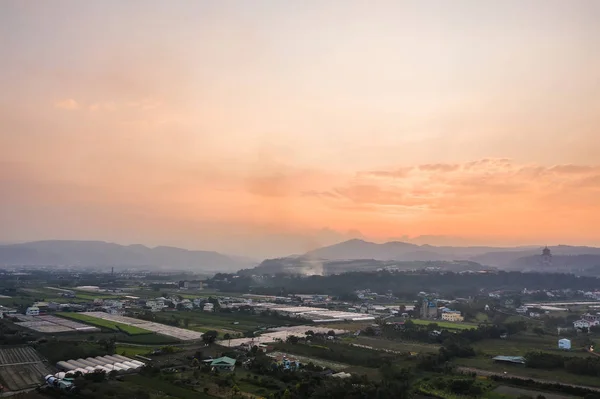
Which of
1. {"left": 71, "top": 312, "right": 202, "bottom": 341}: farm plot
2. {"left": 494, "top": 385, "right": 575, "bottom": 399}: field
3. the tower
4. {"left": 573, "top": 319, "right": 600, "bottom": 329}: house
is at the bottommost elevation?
{"left": 71, "top": 312, "right": 202, "bottom": 341}: farm plot

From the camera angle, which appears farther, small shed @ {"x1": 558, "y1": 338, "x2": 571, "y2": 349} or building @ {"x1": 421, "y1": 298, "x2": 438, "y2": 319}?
building @ {"x1": 421, "y1": 298, "x2": 438, "y2": 319}

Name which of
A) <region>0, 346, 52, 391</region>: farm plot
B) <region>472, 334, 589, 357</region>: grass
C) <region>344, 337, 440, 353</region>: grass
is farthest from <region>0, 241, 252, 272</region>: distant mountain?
<region>0, 346, 52, 391</region>: farm plot

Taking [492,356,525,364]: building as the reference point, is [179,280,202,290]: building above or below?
below

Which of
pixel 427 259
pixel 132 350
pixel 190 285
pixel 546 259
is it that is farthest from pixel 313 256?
pixel 132 350

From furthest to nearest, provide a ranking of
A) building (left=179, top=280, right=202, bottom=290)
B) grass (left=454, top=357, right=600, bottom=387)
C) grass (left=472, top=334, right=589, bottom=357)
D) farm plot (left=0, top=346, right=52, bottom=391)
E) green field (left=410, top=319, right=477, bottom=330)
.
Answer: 1. building (left=179, top=280, right=202, bottom=290)
2. green field (left=410, top=319, right=477, bottom=330)
3. grass (left=472, top=334, right=589, bottom=357)
4. grass (left=454, top=357, right=600, bottom=387)
5. farm plot (left=0, top=346, right=52, bottom=391)

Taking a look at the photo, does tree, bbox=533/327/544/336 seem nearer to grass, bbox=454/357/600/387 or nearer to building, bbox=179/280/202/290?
grass, bbox=454/357/600/387

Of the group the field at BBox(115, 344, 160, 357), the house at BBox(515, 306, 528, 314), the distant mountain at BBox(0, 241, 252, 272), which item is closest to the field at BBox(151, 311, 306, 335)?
the field at BBox(115, 344, 160, 357)

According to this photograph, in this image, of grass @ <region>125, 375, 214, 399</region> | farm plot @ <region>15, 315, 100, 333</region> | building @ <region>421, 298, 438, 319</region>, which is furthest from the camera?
building @ <region>421, 298, 438, 319</region>

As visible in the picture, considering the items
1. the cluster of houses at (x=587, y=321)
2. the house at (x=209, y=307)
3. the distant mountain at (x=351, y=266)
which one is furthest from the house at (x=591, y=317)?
the distant mountain at (x=351, y=266)
